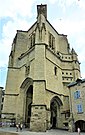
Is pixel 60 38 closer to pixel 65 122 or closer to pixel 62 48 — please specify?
pixel 62 48

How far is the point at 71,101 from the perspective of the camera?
82.1 ft

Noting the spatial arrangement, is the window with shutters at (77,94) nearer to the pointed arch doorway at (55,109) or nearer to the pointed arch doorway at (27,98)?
the pointed arch doorway at (55,109)

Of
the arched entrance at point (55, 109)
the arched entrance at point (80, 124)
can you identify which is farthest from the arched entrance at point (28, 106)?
the arched entrance at point (80, 124)

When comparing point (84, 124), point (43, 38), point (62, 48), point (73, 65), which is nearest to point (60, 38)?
point (62, 48)

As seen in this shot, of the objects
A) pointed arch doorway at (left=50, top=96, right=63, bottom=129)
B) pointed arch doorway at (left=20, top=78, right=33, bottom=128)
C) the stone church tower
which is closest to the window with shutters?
the stone church tower

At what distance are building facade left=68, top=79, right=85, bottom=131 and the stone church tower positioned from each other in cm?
299

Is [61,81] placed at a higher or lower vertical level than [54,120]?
higher

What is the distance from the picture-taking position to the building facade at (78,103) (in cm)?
2293

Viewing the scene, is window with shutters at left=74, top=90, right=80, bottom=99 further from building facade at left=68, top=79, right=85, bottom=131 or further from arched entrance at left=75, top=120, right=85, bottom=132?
arched entrance at left=75, top=120, right=85, bottom=132

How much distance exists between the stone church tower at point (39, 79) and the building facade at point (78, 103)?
299 centimetres

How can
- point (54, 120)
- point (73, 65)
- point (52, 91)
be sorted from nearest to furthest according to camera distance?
point (52, 91)
point (54, 120)
point (73, 65)

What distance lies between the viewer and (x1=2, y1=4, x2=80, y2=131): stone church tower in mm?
23516

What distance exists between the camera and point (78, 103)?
23641 millimetres

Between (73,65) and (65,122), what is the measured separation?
38.6ft
